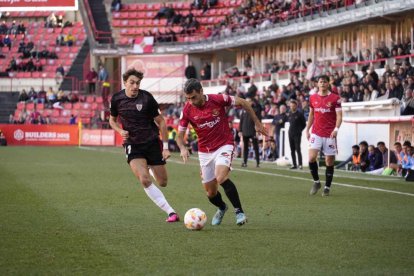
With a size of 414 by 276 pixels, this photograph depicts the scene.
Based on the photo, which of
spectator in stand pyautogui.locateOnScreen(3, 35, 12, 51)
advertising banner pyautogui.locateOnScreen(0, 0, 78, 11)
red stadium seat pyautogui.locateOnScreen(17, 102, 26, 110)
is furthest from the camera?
spectator in stand pyautogui.locateOnScreen(3, 35, 12, 51)

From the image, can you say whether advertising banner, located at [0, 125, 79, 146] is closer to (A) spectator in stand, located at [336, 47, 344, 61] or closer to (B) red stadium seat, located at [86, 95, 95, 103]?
(B) red stadium seat, located at [86, 95, 95, 103]

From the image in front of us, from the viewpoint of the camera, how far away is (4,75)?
189ft

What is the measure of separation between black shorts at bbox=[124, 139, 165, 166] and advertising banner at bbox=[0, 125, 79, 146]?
37.7 m

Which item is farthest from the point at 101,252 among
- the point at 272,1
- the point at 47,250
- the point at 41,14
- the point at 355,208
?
the point at 41,14

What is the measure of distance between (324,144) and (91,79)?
40.8 m

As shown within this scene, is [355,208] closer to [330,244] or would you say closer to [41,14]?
[330,244]

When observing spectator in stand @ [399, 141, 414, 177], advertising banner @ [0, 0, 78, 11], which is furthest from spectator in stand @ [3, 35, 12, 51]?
spectator in stand @ [399, 141, 414, 177]

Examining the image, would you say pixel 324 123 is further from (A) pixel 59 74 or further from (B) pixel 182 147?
(A) pixel 59 74

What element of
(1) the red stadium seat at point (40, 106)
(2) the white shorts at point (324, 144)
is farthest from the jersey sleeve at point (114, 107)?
(1) the red stadium seat at point (40, 106)

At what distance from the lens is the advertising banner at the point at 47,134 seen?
48938 mm

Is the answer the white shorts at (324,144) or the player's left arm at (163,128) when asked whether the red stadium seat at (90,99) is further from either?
the player's left arm at (163,128)

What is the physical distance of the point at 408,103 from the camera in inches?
910

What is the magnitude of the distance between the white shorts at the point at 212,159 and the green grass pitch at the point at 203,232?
0.64 m

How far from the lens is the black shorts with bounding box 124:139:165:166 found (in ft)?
38.5
